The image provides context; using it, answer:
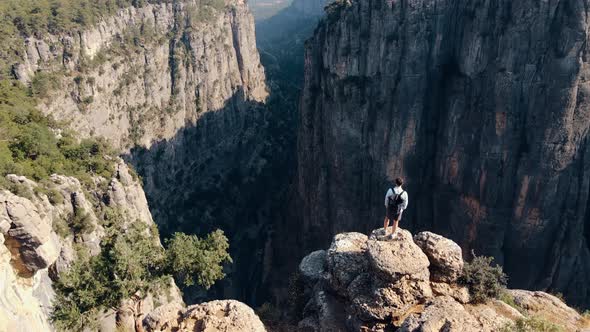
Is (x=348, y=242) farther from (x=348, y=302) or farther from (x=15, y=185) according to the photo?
(x=15, y=185)

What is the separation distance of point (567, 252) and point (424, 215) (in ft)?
44.7

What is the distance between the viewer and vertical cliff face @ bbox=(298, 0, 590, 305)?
1500 inches

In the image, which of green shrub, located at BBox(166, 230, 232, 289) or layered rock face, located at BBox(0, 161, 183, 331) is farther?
green shrub, located at BBox(166, 230, 232, 289)

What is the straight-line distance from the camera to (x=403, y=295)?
53.4ft

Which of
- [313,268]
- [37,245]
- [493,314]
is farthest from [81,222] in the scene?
[493,314]

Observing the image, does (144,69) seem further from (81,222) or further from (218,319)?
(218,319)

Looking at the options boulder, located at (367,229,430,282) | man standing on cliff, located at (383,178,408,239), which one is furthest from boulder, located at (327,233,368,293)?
man standing on cliff, located at (383,178,408,239)

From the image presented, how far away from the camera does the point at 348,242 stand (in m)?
19.5

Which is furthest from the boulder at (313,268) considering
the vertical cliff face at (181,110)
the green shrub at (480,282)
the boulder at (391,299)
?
the vertical cliff face at (181,110)

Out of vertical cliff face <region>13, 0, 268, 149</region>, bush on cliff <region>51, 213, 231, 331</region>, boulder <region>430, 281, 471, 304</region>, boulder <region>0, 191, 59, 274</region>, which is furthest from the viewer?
vertical cliff face <region>13, 0, 268, 149</region>

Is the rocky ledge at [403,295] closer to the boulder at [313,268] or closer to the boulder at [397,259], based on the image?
the boulder at [397,259]

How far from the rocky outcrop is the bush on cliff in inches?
109

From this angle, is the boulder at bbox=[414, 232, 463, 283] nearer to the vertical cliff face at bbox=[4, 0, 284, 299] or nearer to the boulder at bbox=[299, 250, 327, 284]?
the boulder at bbox=[299, 250, 327, 284]

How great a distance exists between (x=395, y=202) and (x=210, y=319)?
833 centimetres
